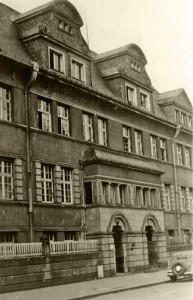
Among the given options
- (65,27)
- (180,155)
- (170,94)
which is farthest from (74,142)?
(170,94)

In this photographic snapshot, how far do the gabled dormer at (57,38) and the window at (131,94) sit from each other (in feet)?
15.2

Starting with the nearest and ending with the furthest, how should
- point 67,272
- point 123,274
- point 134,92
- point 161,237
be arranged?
point 67,272, point 123,274, point 161,237, point 134,92

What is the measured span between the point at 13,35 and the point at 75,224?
10245mm

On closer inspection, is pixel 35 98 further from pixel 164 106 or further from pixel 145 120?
pixel 164 106

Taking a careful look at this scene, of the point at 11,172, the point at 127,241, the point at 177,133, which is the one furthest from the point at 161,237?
the point at 11,172

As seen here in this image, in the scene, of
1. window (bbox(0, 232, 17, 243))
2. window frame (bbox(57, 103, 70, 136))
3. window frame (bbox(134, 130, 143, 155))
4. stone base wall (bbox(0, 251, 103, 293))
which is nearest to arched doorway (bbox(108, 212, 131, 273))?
stone base wall (bbox(0, 251, 103, 293))

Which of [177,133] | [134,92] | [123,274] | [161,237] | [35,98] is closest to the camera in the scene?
[35,98]

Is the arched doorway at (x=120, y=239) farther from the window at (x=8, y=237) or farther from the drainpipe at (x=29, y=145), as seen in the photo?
the window at (x=8, y=237)

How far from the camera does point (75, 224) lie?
23812 millimetres

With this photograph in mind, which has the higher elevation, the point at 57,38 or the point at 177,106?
the point at 57,38

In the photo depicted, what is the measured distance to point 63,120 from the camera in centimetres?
2459

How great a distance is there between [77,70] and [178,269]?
12.2 m

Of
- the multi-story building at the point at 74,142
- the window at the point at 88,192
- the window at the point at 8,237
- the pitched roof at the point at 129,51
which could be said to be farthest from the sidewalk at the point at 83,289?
the pitched roof at the point at 129,51

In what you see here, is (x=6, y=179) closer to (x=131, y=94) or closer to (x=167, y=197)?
(x=131, y=94)
